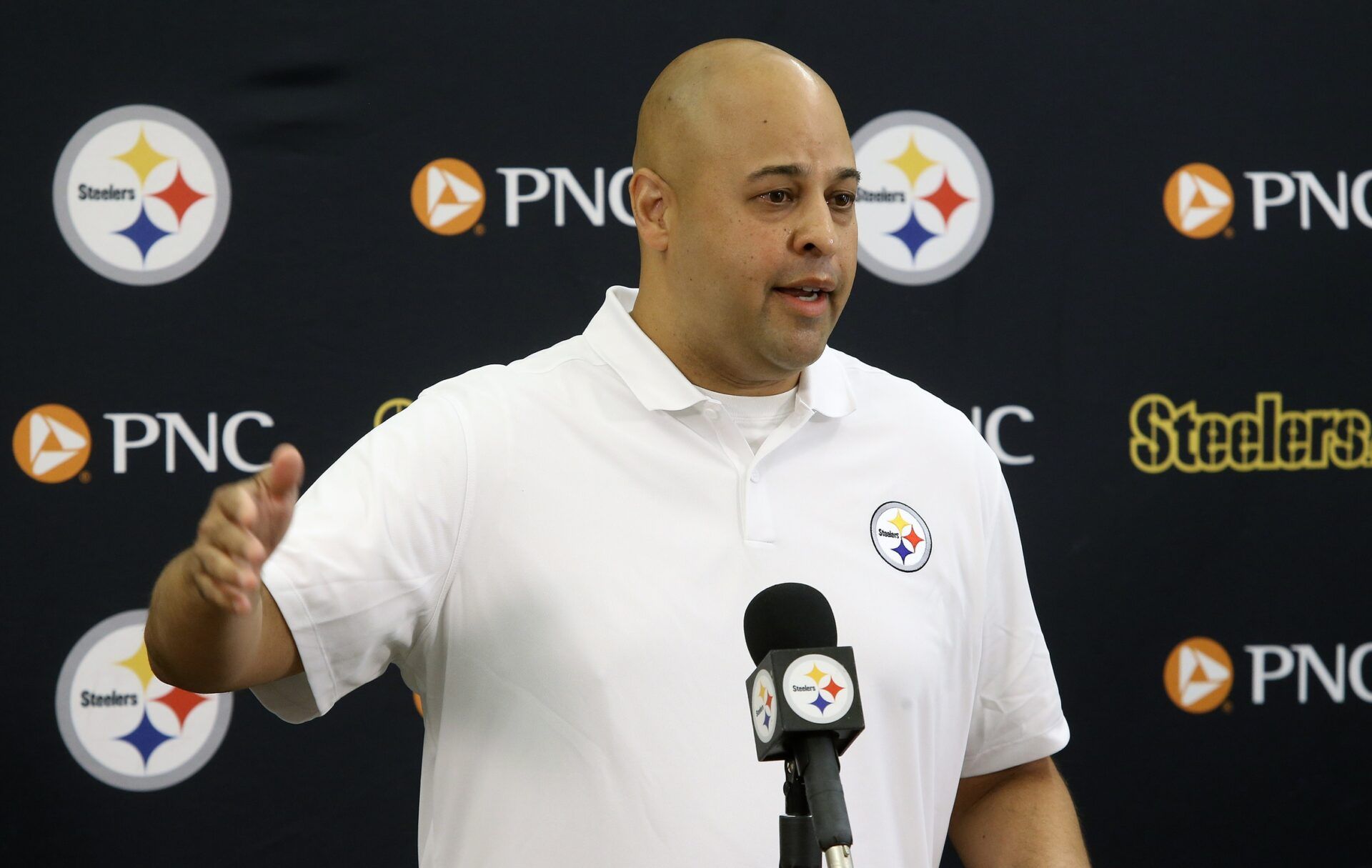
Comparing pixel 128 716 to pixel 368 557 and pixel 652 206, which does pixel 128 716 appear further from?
pixel 652 206

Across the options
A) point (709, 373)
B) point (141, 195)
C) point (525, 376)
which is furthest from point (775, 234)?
point (141, 195)

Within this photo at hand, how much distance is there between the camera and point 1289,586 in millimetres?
2182

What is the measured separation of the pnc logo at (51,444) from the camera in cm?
194

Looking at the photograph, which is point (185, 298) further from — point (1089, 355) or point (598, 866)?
point (1089, 355)

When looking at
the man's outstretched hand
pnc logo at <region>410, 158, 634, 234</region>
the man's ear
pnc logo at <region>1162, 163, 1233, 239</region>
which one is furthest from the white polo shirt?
pnc logo at <region>1162, 163, 1233, 239</region>

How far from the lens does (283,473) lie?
3.13 feet

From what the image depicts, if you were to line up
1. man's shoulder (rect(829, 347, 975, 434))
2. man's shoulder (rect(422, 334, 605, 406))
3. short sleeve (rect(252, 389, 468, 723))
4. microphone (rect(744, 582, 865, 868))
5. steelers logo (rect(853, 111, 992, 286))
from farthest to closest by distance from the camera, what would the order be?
steelers logo (rect(853, 111, 992, 286))
man's shoulder (rect(829, 347, 975, 434))
man's shoulder (rect(422, 334, 605, 406))
short sleeve (rect(252, 389, 468, 723))
microphone (rect(744, 582, 865, 868))

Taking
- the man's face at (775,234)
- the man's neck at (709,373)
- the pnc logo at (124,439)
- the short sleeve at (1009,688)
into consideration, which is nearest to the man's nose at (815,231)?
the man's face at (775,234)

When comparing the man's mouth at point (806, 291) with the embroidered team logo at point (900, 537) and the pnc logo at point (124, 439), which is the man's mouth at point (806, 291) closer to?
the embroidered team logo at point (900, 537)

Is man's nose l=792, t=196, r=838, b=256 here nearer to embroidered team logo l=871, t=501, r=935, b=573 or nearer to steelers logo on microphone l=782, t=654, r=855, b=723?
embroidered team logo l=871, t=501, r=935, b=573

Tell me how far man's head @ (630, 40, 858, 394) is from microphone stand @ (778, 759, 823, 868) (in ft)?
2.15

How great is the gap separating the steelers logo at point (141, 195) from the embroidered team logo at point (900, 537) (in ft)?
3.63

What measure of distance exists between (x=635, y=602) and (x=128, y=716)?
1.04m

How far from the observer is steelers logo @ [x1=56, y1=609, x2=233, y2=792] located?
1953mm
